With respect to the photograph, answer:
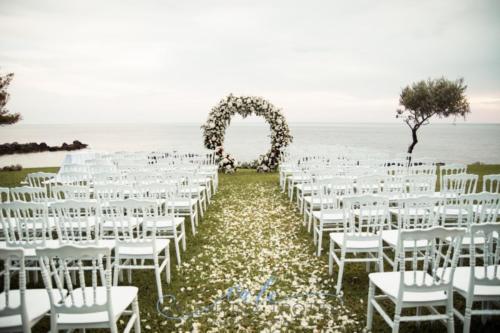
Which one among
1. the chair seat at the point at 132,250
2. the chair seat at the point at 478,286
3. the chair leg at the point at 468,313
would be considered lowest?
the chair leg at the point at 468,313

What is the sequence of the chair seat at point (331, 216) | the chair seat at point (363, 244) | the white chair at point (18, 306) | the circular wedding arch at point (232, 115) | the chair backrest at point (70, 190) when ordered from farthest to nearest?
1. the circular wedding arch at point (232, 115)
2. the chair seat at point (331, 216)
3. the chair backrest at point (70, 190)
4. the chair seat at point (363, 244)
5. the white chair at point (18, 306)

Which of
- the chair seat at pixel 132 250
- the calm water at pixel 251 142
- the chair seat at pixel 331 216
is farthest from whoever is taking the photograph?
the calm water at pixel 251 142

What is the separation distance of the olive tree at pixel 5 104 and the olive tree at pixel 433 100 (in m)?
24.7

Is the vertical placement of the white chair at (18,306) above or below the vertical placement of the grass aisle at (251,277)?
above

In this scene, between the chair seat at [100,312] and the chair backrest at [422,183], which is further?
the chair backrest at [422,183]

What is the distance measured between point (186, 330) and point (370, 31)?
2045 cm

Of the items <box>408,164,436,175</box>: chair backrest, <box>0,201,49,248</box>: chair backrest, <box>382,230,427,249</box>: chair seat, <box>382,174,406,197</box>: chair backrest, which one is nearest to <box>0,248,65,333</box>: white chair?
<box>0,201,49,248</box>: chair backrest

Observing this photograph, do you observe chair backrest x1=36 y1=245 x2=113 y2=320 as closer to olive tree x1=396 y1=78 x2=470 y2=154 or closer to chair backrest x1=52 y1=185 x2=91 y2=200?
chair backrest x1=52 y1=185 x2=91 y2=200

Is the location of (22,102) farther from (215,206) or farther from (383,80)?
(383,80)

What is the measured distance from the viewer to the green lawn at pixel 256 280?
10.7 ft

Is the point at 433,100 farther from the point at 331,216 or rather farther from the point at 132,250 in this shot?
the point at 132,250

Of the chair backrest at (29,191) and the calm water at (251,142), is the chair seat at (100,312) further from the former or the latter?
A: the calm water at (251,142)

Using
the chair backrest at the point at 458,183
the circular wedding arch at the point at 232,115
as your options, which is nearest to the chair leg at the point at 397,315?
the chair backrest at the point at 458,183

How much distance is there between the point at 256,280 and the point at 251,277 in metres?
0.12
